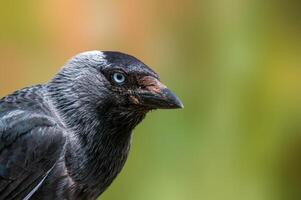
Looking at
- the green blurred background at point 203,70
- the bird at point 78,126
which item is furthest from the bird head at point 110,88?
the green blurred background at point 203,70

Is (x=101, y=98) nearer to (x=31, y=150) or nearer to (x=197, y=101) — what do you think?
(x=31, y=150)

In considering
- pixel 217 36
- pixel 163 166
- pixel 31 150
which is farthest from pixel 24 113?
pixel 217 36

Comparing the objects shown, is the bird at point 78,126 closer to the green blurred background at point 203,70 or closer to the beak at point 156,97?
the beak at point 156,97

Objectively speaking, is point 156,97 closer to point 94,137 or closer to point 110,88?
point 110,88

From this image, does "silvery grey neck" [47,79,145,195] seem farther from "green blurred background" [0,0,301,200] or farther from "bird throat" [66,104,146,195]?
"green blurred background" [0,0,301,200]

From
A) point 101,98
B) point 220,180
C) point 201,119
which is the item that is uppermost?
point 101,98

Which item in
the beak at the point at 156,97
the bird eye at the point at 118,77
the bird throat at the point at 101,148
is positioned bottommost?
the bird throat at the point at 101,148
